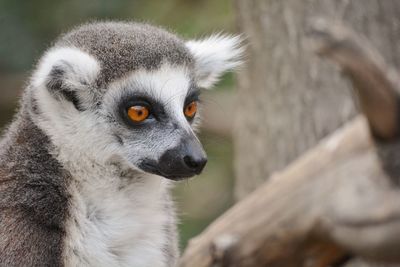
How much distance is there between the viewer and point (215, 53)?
15.1ft

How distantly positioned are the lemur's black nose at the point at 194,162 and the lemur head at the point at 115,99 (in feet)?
0.32

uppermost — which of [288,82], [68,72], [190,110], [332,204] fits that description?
[288,82]

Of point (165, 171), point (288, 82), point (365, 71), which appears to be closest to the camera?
point (365, 71)

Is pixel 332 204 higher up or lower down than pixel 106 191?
lower down

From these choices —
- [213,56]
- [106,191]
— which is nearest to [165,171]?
[106,191]

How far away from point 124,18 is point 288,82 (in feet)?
9.74

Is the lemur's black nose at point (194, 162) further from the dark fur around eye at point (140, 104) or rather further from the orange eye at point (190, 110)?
the orange eye at point (190, 110)

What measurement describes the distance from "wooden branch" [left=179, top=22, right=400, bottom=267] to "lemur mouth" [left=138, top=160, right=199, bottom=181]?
1.51ft

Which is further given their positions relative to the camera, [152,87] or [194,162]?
[152,87]

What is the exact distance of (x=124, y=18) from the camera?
786 centimetres

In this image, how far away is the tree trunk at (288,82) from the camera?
4.88 m

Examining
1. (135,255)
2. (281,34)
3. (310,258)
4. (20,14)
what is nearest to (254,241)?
(310,258)

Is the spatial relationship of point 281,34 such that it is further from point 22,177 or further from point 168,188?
point 22,177

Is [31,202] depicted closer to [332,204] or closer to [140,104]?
[140,104]
